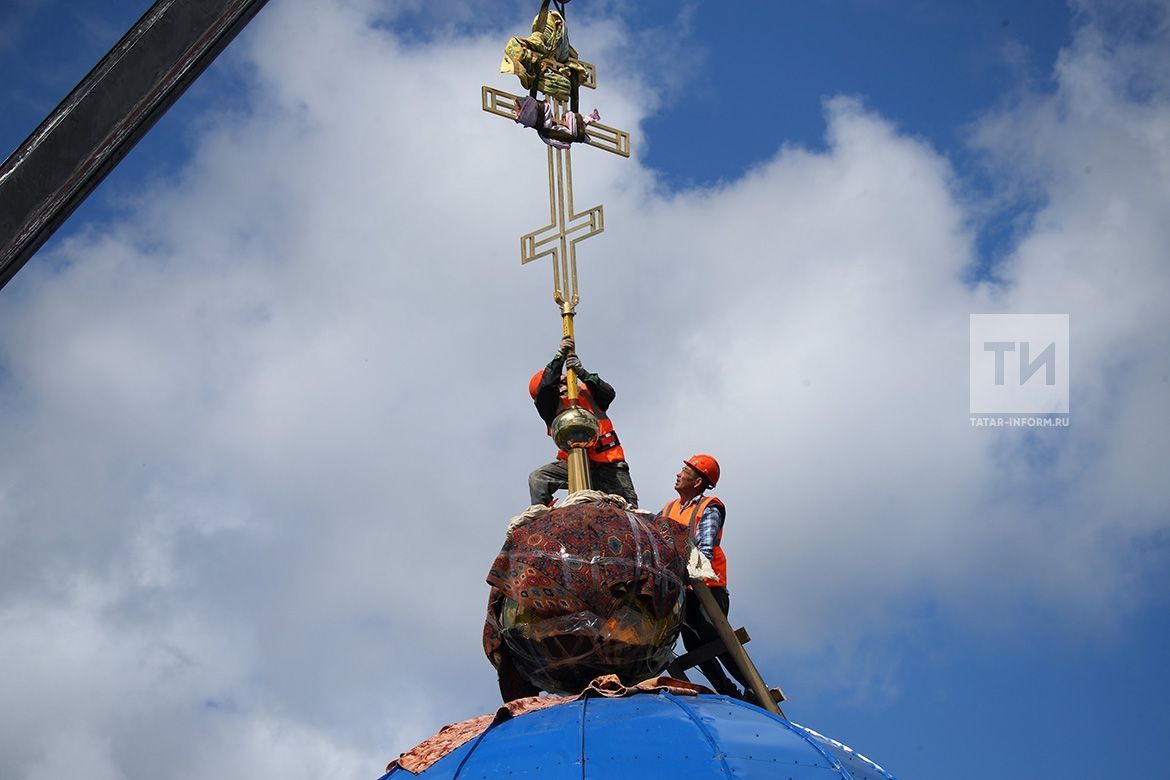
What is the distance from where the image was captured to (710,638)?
51.8ft

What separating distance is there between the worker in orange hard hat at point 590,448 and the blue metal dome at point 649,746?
3.33m

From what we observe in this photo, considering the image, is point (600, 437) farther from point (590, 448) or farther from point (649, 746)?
point (649, 746)

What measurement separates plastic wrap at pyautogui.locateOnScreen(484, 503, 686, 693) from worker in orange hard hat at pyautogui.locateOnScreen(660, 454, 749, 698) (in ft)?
2.85

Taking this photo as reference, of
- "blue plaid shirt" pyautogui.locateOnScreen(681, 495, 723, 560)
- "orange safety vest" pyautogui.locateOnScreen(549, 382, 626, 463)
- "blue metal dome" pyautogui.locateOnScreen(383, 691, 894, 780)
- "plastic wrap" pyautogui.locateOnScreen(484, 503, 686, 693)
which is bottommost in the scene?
"blue metal dome" pyautogui.locateOnScreen(383, 691, 894, 780)

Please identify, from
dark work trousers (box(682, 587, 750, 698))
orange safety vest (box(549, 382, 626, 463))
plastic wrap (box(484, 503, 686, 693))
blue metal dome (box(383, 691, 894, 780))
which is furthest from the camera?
orange safety vest (box(549, 382, 626, 463))

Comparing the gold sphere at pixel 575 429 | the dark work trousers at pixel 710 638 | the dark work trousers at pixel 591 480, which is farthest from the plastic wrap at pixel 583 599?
the dark work trousers at pixel 591 480

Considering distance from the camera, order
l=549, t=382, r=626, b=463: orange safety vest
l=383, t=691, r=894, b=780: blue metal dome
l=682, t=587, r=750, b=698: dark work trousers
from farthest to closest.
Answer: l=549, t=382, r=626, b=463: orange safety vest < l=682, t=587, r=750, b=698: dark work trousers < l=383, t=691, r=894, b=780: blue metal dome

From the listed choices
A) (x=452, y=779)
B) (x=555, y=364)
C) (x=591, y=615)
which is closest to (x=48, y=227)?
(x=452, y=779)

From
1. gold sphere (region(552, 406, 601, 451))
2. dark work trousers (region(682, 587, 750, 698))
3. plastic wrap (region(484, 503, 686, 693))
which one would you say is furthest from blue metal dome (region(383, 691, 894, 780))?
gold sphere (region(552, 406, 601, 451))

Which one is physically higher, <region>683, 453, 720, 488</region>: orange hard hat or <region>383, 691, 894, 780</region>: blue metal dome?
<region>683, 453, 720, 488</region>: orange hard hat

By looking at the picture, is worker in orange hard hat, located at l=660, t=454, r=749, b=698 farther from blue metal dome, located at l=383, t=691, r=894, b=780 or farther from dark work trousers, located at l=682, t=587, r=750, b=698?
blue metal dome, located at l=383, t=691, r=894, b=780

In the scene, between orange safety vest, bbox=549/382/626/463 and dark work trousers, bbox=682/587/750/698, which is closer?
dark work trousers, bbox=682/587/750/698

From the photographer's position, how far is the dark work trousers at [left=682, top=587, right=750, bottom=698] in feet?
51.3

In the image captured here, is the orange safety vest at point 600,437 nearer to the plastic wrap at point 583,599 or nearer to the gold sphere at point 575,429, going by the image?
the gold sphere at point 575,429
